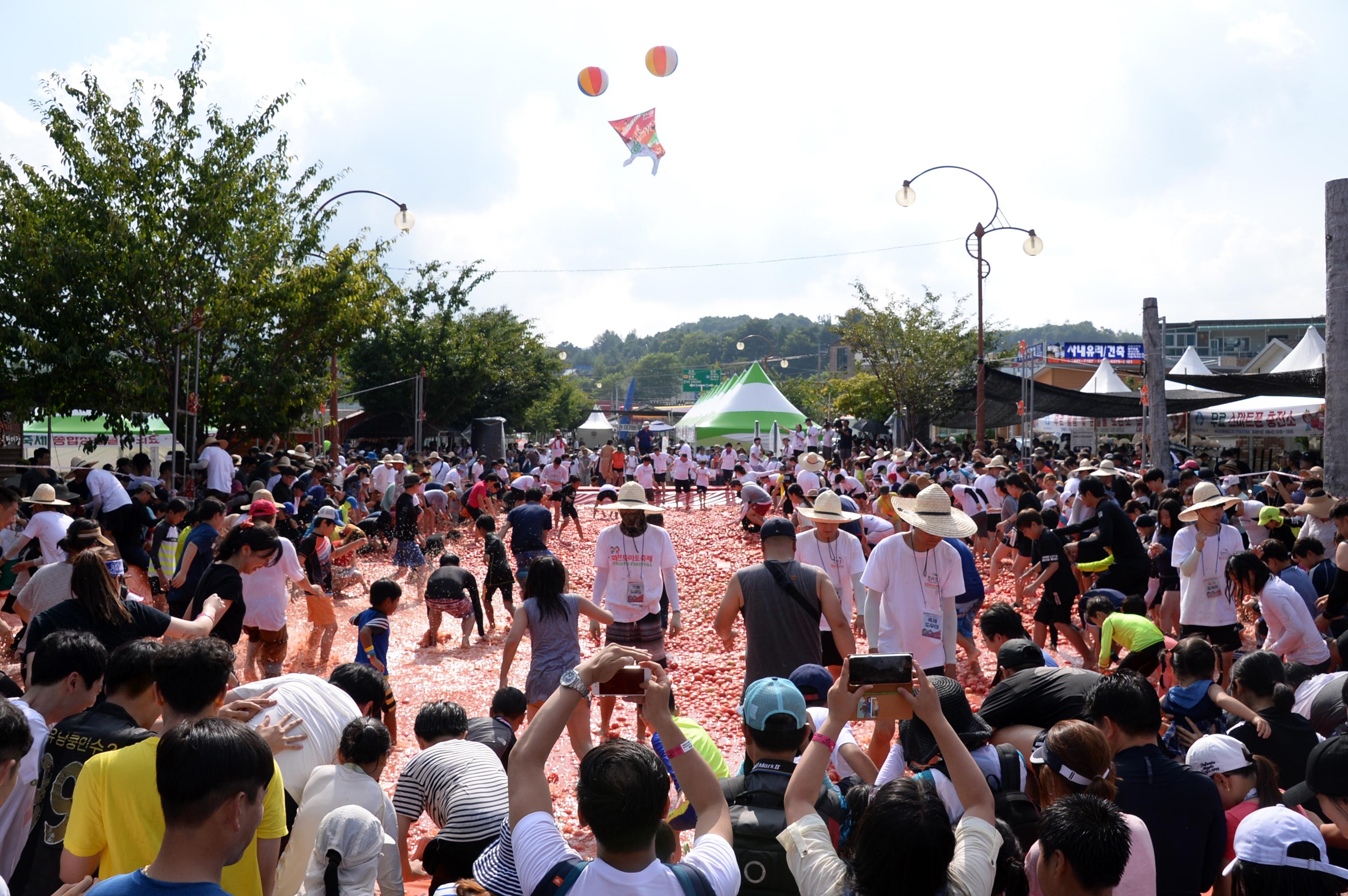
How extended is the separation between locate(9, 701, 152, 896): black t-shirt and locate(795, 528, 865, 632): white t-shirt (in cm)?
496

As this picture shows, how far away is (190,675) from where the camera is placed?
343cm

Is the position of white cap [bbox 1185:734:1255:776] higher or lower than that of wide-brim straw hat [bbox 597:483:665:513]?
lower

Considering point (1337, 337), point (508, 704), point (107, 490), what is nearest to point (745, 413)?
point (1337, 337)

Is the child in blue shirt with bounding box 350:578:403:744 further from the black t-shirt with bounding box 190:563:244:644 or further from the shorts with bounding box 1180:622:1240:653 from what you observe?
the shorts with bounding box 1180:622:1240:653

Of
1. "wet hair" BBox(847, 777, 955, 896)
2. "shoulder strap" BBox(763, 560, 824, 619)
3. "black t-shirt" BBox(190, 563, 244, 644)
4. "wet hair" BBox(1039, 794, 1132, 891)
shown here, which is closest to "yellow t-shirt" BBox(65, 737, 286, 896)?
"wet hair" BBox(847, 777, 955, 896)

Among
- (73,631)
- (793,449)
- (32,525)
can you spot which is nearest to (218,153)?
(32,525)

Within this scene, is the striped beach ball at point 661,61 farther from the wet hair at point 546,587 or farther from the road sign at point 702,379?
the road sign at point 702,379

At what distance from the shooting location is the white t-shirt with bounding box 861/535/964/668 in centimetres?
634

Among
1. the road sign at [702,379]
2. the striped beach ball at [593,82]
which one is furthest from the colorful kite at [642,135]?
the road sign at [702,379]

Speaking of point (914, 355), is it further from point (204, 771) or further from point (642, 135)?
point (204, 771)

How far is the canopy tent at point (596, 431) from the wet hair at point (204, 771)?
5044cm

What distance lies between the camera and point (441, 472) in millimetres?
22906

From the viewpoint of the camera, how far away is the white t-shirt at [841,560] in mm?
7379

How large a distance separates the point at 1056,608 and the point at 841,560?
10.4 ft
